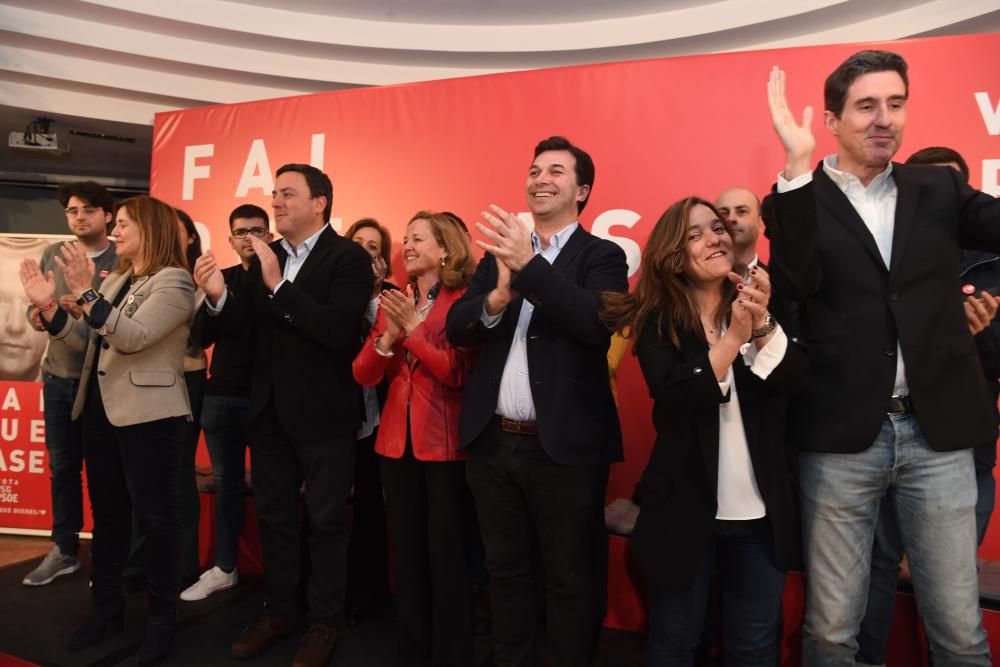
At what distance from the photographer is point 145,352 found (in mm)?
2377

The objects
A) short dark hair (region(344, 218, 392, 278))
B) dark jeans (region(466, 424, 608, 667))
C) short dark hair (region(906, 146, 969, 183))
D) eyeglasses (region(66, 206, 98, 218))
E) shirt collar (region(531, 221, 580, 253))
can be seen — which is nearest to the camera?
dark jeans (region(466, 424, 608, 667))

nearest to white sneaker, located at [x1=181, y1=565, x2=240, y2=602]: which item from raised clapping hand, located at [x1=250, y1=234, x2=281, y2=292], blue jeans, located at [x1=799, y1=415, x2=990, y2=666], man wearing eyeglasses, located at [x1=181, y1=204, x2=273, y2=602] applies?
man wearing eyeglasses, located at [x1=181, y1=204, x2=273, y2=602]

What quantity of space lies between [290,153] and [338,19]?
130cm

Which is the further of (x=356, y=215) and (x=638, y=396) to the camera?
(x=356, y=215)

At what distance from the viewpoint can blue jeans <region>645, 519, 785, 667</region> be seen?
1.65m

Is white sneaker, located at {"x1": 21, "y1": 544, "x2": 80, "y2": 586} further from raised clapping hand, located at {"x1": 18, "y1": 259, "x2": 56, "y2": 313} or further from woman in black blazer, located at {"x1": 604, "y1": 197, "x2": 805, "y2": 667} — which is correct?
woman in black blazer, located at {"x1": 604, "y1": 197, "x2": 805, "y2": 667}

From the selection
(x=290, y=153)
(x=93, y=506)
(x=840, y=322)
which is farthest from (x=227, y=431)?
(x=840, y=322)

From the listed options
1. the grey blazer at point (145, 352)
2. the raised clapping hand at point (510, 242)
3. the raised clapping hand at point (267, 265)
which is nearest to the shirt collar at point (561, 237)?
the raised clapping hand at point (510, 242)

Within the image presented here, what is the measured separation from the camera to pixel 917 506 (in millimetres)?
1491

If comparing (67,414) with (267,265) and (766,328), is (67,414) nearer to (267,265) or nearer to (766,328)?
(267,265)

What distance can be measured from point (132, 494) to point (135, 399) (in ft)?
1.20

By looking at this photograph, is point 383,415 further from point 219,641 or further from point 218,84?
point 218,84

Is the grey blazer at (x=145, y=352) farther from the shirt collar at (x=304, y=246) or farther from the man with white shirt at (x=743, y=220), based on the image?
the man with white shirt at (x=743, y=220)

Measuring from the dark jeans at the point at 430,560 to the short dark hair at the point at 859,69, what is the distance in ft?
5.14
